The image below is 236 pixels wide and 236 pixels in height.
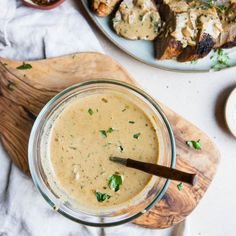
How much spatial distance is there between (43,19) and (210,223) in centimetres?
137

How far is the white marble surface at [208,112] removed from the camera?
279 cm

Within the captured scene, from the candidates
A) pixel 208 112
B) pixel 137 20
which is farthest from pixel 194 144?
pixel 137 20

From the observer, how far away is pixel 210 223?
111 inches

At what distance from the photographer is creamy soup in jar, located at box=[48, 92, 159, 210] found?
92.7 inches

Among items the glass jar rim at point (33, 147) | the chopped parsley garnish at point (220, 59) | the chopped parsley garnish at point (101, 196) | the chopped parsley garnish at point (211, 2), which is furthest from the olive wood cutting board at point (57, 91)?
the chopped parsley garnish at point (211, 2)

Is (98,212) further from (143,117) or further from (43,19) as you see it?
(43,19)

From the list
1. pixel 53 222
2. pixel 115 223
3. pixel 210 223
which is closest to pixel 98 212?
pixel 115 223

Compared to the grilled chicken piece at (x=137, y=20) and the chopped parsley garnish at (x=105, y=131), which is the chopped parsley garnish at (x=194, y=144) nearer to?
the chopped parsley garnish at (x=105, y=131)

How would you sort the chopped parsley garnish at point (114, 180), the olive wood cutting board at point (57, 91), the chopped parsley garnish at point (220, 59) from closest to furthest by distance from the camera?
the chopped parsley garnish at point (114, 180) → the olive wood cutting board at point (57, 91) → the chopped parsley garnish at point (220, 59)

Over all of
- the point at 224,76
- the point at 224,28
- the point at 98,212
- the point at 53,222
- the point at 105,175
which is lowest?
the point at 53,222

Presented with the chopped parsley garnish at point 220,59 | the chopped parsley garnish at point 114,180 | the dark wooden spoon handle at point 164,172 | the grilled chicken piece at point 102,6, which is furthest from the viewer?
the chopped parsley garnish at point 220,59

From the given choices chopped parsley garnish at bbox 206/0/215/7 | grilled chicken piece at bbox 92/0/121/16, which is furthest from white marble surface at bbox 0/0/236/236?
chopped parsley garnish at bbox 206/0/215/7

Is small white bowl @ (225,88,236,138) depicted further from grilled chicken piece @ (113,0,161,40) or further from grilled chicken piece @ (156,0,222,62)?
grilled chicken piece @ (113,0,161,40)

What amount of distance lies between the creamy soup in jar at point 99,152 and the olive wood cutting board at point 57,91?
0.17 meters
